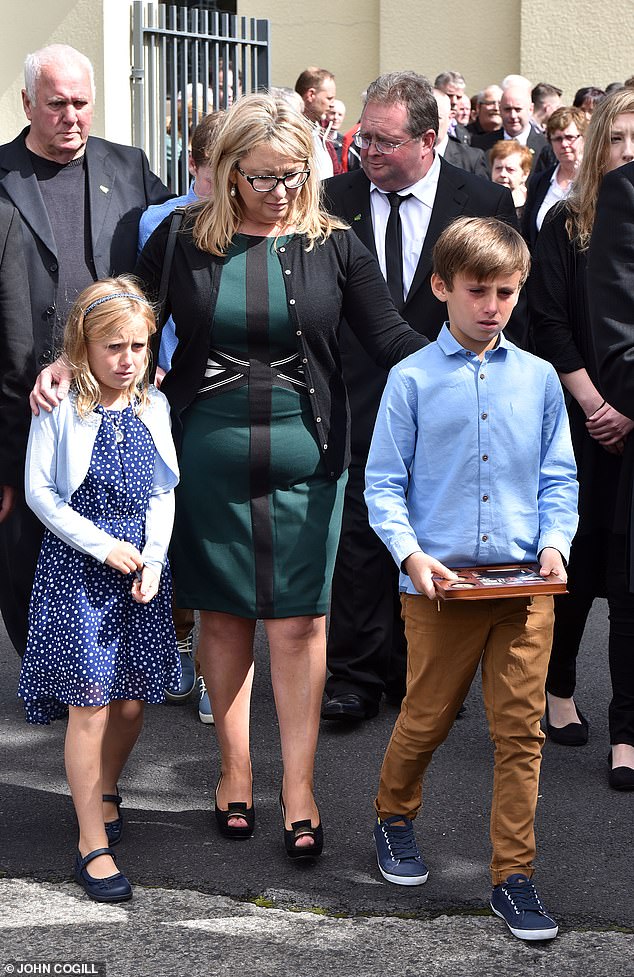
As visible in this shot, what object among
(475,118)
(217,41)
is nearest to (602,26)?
(475,118)

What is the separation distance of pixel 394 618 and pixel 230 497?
1.52 m

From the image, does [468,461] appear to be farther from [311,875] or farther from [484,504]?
[311,875]

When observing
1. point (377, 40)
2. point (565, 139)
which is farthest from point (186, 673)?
point (377, 40)

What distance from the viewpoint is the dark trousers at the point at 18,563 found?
4.41 m

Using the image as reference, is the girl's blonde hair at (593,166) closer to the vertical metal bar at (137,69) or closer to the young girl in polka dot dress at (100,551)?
the young girl in polka dot dress at (100,551)

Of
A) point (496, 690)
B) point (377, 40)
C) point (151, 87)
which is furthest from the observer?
point (377, 40)

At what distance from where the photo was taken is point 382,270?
4.86 meters

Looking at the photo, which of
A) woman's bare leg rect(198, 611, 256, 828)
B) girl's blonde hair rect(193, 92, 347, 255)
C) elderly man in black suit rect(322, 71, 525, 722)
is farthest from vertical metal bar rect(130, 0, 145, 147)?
woman's bare leg rect(198, 611, 256, 828)

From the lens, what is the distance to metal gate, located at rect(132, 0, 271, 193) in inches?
386

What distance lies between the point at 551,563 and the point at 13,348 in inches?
72.3

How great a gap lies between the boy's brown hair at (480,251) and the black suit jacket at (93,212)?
146 cm

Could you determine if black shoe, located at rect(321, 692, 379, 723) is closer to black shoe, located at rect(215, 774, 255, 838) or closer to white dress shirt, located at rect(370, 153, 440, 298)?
black shoe, located at rect(215, 774, 255, 838)

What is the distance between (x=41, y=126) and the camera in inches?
176

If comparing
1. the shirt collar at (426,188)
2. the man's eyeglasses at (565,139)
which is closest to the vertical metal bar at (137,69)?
the man's eyeglasses at (565,139)
